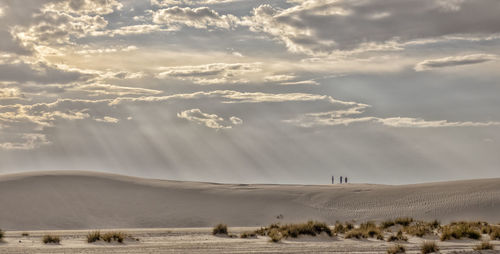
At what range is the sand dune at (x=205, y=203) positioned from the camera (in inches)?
1746

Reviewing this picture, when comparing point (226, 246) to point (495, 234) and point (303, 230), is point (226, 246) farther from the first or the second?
point (495, 234)

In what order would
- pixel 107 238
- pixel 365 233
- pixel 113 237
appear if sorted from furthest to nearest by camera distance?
pixel 365 233 < pixel 113 237 < pixel 107 238

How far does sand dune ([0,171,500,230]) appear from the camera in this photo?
44.3 metres

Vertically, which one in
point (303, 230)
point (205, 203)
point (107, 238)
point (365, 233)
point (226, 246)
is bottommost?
point (226, 246)

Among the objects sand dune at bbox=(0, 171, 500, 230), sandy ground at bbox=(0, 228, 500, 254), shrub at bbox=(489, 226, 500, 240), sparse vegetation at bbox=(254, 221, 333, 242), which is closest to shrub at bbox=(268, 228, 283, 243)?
sparse vegetation at bbox=(254, 221, 333, 242)

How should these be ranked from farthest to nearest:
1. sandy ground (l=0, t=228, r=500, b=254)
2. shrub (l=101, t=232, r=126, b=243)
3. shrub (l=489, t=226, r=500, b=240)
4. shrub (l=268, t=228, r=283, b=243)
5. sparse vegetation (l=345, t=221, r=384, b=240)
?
1. shrub (l=489, t=226, r=500, b=240)
2. sparse vegetation (l=345, t=221, r=384, b=240)
3. shrub (l=101, t=232, r=126, b=243)
4. shrub (l=268, t=228, r=283, b=243)
5. sandy ground (l=0, t=228, r=500, b=254)

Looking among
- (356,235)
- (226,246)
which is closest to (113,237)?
(226,246)

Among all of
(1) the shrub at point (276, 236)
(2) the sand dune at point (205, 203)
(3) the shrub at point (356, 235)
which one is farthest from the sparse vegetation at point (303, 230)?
(2) the sand dune at point (205, 203)

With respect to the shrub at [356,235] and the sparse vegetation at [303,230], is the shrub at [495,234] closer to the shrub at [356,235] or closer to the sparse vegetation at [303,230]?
the shrub at [356,235]

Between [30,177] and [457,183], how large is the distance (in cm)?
3532

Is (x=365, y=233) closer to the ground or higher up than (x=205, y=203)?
closer to the ground

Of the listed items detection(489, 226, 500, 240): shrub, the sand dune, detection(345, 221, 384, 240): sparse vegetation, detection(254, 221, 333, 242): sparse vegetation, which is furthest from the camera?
the sand dune

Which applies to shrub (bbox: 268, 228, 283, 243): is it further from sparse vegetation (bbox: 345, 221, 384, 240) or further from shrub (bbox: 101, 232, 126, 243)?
shrub (bbox: 101, 232, 126, 243)

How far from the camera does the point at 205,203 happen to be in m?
51.3
